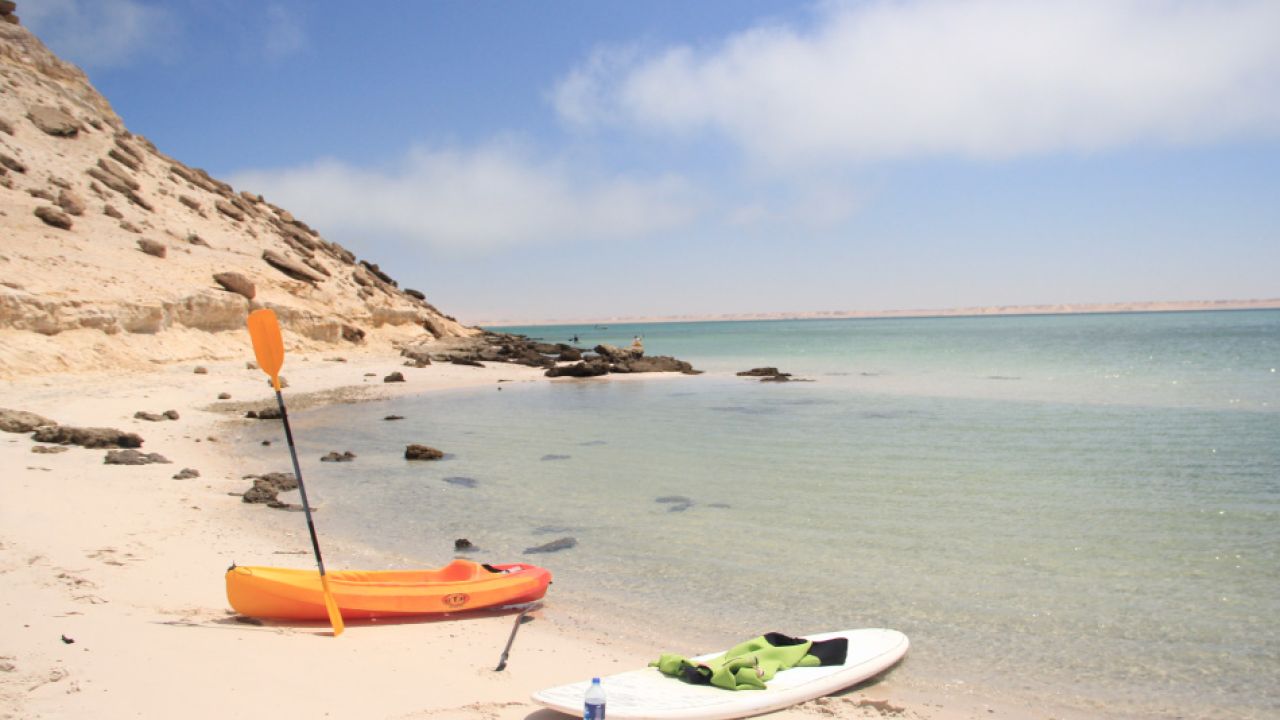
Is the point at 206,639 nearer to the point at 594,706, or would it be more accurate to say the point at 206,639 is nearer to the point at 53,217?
the point at 594,706

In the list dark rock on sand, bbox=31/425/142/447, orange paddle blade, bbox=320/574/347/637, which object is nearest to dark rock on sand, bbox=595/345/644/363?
dark rock on sand, bbox=31/425/142/447

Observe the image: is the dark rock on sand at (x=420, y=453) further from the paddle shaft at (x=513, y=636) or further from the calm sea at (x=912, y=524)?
the paddle shaft at (x=513, y=636)

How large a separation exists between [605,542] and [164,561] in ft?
15.3

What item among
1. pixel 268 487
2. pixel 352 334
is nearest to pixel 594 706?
pixel 268 487

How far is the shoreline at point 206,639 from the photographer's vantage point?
4.58 m

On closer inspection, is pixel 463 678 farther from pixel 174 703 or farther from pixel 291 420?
pixel 291 420

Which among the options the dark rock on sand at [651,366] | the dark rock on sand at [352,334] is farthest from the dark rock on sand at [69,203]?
the dark rock on sand at [651,366]

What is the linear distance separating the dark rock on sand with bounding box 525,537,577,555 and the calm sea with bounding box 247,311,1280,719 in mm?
159

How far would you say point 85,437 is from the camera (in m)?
12.7

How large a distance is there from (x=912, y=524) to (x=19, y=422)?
14.5 m

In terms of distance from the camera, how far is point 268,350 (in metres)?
6.71

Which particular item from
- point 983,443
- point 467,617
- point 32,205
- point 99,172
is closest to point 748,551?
point 467,617

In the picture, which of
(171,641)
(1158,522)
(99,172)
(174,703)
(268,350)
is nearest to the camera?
(174,703)

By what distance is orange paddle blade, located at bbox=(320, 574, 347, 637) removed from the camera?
6.08 m
